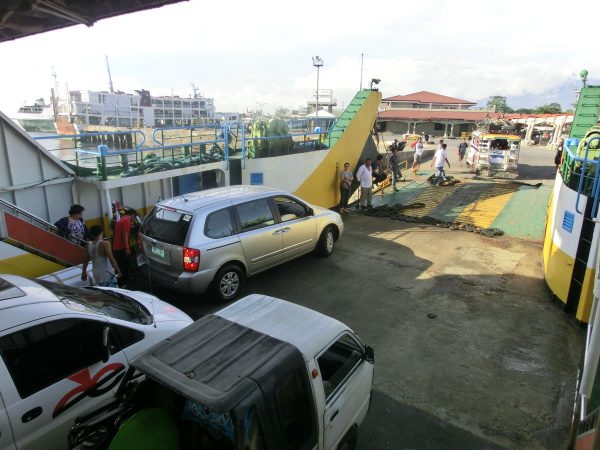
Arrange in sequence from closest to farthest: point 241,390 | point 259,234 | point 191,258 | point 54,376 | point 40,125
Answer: point 241,390 → point 54,376 → point 191,258 → point 259,234 → point 40,125

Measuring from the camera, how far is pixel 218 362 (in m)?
2.94

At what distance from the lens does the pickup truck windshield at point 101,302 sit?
4.17 meters

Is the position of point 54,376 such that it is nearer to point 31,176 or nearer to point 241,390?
point 241,390

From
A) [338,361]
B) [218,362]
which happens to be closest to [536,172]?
[338,361]

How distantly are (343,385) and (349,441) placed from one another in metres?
0.60

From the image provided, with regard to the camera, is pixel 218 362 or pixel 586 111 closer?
pixel 218 362

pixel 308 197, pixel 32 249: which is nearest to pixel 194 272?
pixel 32 249

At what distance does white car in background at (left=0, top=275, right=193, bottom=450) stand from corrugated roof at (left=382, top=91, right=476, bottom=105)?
214ft

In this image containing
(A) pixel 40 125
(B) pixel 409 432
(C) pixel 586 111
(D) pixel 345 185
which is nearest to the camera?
(B) pixel 409 432

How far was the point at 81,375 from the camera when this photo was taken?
362 cm

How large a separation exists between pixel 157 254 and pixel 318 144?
8.09 meters

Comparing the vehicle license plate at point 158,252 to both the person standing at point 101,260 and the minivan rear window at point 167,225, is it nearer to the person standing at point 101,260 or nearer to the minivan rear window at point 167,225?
the minivan rear window at point 167,225

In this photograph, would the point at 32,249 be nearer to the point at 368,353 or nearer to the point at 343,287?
the point at 343,287

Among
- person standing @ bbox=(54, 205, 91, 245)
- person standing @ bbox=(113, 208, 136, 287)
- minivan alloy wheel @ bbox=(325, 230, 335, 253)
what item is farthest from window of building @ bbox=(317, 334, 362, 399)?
person standing @ bbox=(54, 205, 91, 245)
